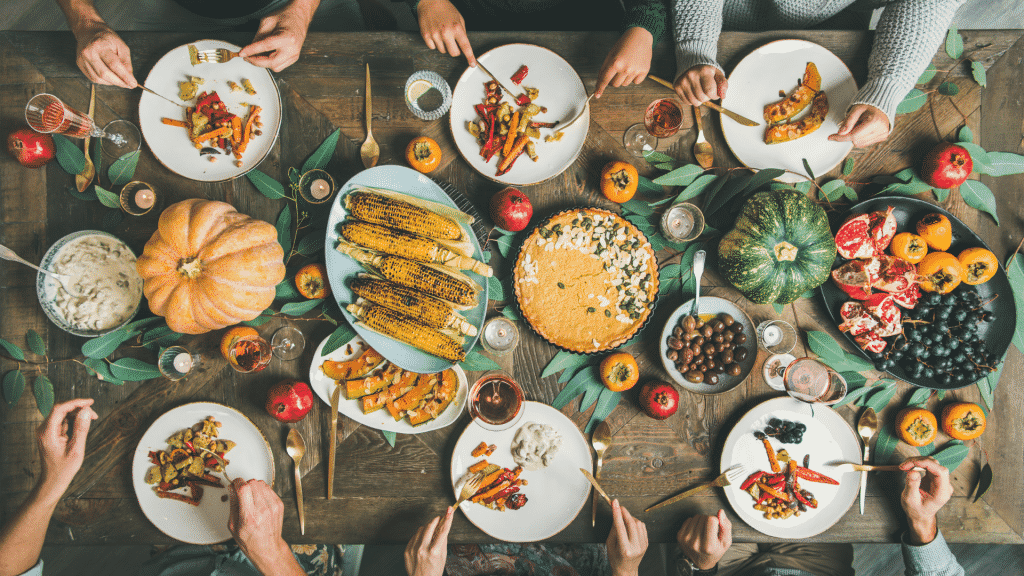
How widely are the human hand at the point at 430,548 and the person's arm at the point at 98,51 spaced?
2.50 metres

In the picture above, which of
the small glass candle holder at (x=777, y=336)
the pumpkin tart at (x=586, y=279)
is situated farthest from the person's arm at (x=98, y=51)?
the small glass candle holder at (x=777, y=336)

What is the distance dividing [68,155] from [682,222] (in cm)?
301

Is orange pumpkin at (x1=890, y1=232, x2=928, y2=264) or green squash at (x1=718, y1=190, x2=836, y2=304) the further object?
orange pumpkin at (x1=890, y1=232, x2=928, y2=264)

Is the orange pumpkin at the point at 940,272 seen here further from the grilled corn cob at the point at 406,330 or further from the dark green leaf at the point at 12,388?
the dark green leaf at the point at 12,388

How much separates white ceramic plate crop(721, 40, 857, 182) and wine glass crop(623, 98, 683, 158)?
0.77 ft

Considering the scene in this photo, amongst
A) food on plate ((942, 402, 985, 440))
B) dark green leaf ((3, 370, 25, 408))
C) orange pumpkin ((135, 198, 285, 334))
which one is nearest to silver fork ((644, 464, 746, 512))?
food on plate ((942, 402, 985, 440))

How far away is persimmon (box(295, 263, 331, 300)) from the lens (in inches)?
88.1

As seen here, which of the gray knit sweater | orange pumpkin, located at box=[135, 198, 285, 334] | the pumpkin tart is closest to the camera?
orange pumpkin, located at box=[135, 198, 285, 334]

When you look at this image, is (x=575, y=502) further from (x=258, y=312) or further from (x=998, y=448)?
→ (x=998, y=448)

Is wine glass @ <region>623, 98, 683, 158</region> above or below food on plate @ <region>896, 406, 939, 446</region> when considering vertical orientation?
above

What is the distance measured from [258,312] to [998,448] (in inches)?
143

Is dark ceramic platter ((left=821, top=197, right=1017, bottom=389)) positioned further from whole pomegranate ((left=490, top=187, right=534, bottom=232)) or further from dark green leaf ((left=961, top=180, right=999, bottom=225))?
whole pomegranate ((left=490, top=187, right=534, bottom=232))

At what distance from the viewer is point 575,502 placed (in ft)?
7.54

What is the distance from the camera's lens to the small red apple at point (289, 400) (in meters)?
2.19
